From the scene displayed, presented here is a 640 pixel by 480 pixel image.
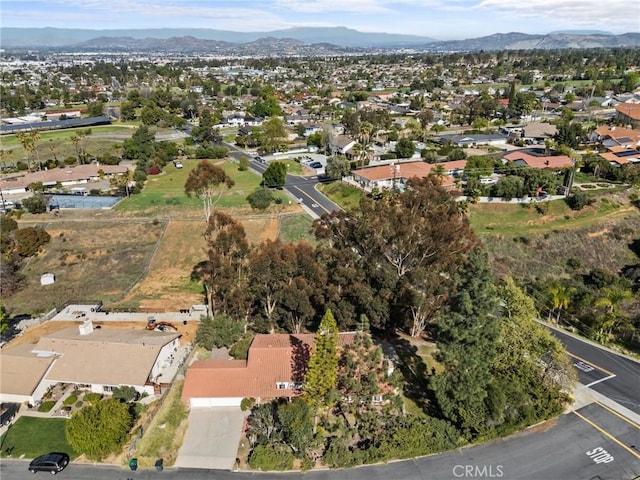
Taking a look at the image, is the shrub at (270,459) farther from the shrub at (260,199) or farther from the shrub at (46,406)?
the shrub at (260,199)

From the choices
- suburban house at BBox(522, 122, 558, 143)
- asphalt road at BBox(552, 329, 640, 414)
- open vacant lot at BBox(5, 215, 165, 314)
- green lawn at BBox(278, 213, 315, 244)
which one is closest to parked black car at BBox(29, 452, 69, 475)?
open vacant lot at BBox(5, 215, 165, 314)

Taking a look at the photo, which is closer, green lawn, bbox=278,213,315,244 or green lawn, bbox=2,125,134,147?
green lawn, bbox=278,213,315,244

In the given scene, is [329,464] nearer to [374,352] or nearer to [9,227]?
[374,352]

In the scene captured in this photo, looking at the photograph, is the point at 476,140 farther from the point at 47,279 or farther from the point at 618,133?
the point at 47,279

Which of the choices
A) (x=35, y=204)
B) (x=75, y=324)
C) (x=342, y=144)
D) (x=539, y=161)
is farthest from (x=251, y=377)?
(x=342, y=144)

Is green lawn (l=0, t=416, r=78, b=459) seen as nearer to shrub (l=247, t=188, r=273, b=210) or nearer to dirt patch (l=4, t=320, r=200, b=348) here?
dirt patch (l=4, t=320, r=200, b=348)

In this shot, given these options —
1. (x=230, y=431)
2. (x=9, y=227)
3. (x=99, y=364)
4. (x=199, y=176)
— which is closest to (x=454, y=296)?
(x=230, y=431)

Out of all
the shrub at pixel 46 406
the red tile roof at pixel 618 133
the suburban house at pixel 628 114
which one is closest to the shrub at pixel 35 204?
the shrub at pixel 46 406
